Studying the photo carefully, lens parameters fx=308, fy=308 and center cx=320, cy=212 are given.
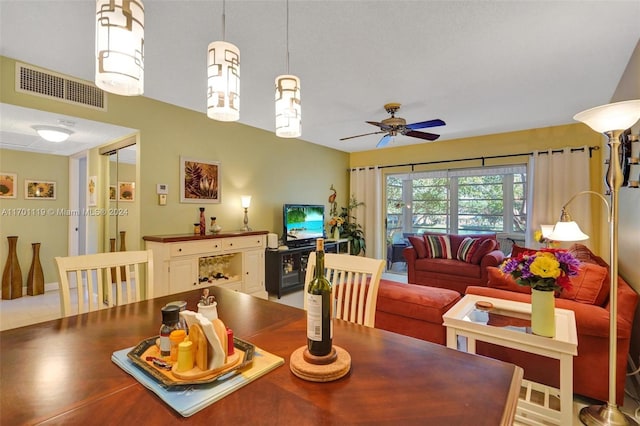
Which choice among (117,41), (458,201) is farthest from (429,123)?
(117,41)

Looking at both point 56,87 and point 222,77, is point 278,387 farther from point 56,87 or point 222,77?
point 56,87

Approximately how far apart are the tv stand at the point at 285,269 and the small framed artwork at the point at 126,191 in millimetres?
1850

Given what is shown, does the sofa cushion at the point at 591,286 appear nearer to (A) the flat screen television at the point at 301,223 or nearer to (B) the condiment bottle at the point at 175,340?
(B) the condiment bottle at the point at 175,340

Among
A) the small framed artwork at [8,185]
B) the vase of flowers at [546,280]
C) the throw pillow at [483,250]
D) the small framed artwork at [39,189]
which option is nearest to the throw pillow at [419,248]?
the throw pillow at [483,250]

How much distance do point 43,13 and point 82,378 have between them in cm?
233

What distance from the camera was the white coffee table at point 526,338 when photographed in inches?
61.8

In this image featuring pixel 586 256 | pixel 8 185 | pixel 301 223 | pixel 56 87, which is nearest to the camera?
pixel 56 87

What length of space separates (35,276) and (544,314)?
5.96m

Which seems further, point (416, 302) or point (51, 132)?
point (51, 132)

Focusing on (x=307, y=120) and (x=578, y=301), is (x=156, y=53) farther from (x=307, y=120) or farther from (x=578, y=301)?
(x=578, y=301)

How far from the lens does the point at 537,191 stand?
4.58m

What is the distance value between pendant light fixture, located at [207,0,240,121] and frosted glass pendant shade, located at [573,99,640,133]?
1694 millimetres

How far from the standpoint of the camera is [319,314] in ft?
2.94

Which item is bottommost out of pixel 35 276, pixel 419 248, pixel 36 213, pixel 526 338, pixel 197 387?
pixel 35 276
